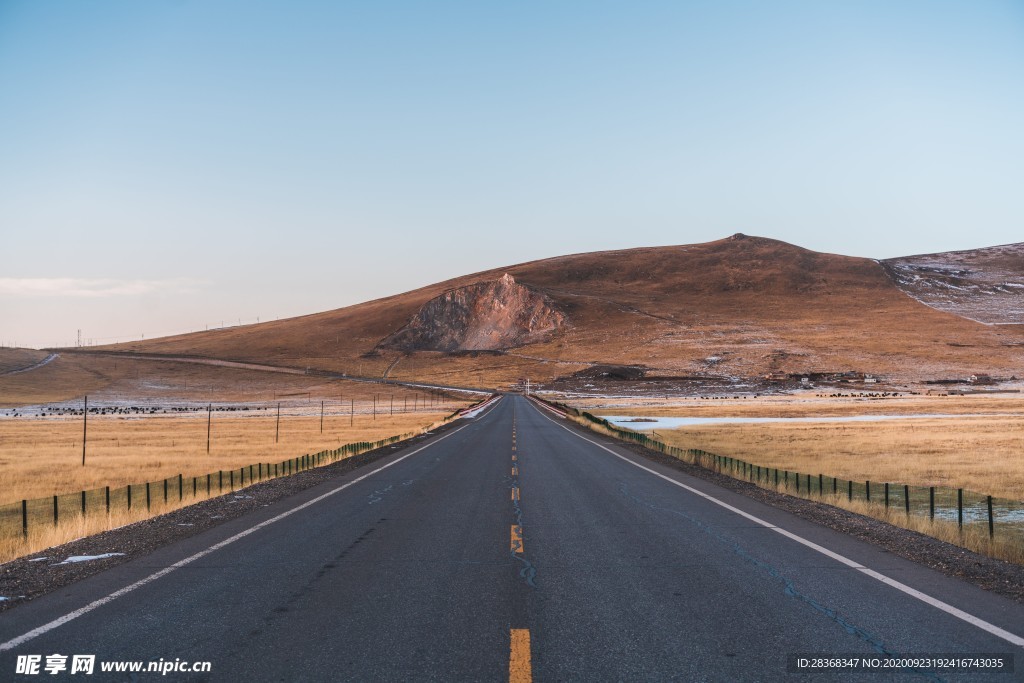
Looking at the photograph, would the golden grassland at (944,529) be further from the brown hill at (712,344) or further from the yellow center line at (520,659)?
the brown hill at (712,344)

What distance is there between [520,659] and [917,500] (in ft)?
56.2

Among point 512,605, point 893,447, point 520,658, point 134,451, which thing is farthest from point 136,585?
point 134,451

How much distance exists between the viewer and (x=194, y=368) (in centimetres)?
16838

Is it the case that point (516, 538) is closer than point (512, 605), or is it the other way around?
point (512, 605)

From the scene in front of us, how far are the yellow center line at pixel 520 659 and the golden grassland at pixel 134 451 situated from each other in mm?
23486

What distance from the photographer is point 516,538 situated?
11.1m

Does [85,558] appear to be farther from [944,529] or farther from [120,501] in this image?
[944,529]

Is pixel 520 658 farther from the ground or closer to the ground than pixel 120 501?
farther from the ground

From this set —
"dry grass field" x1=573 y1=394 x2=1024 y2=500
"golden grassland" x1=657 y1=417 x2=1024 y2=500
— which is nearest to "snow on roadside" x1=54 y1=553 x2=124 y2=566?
"golden grassland" x1=657 y1=417 x2=1024 y2=500

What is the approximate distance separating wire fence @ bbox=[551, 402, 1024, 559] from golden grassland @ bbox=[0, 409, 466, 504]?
21366mm

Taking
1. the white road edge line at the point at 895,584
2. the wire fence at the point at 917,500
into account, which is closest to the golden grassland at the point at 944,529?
the wire fence at the point at 917,500

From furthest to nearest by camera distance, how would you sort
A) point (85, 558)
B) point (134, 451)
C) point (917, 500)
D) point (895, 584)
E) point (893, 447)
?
point (134, 451)
point (893, 447)
point (917, 500)
point (85, 558)
point (895, 584)

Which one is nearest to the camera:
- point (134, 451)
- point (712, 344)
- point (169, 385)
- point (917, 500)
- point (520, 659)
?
point (520, 659)

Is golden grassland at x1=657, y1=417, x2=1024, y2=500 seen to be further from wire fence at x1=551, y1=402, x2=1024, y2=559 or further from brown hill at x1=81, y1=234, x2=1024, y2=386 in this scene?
brown hill at x1=81, y1=234, x2=1024, y2=386
